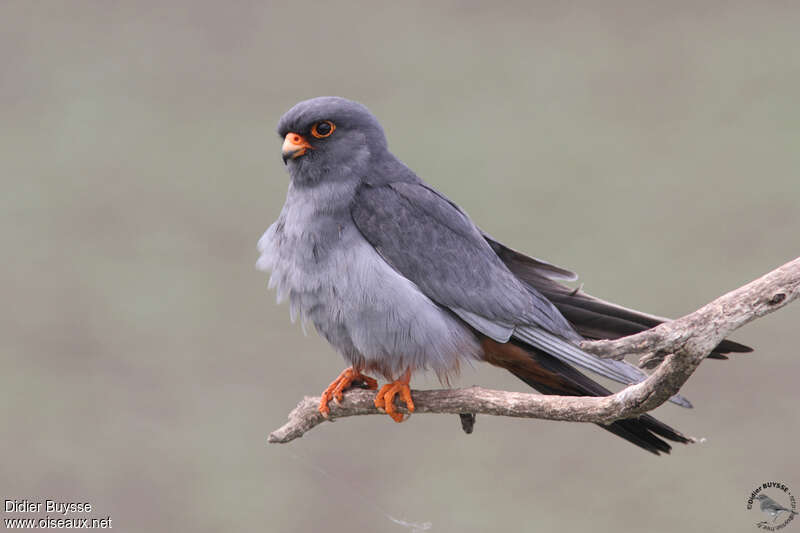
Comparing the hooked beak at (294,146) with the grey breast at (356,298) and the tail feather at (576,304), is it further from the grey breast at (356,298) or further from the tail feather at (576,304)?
the tail feather at (576,304)

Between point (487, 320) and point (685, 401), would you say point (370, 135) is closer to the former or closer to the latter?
point (487, 320)

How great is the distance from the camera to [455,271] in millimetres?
2693

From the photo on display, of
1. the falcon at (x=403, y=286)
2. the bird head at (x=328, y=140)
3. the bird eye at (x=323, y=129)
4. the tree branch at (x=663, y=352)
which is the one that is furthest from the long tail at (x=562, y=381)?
the bird eye at (x=323, y=129)

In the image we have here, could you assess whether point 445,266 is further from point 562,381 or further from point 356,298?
point 562,381

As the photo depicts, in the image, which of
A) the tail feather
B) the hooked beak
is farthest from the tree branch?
the hooked beak

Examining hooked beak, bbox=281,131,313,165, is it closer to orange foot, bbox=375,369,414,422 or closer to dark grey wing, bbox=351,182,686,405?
dark grey wing, bbox=351,182,686,405

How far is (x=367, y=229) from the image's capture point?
2.68m

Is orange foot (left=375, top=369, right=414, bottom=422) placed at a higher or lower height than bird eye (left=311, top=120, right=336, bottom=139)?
lower

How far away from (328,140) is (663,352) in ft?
4.41

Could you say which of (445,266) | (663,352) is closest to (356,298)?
(445,266)

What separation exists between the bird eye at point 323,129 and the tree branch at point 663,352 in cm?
93

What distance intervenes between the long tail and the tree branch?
267mm

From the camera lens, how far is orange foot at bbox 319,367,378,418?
2.84 metres

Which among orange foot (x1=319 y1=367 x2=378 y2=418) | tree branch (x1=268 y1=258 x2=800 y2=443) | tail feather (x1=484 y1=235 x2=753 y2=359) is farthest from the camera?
orange foot (x1=319 y1=367 x2=378 y2=418)
